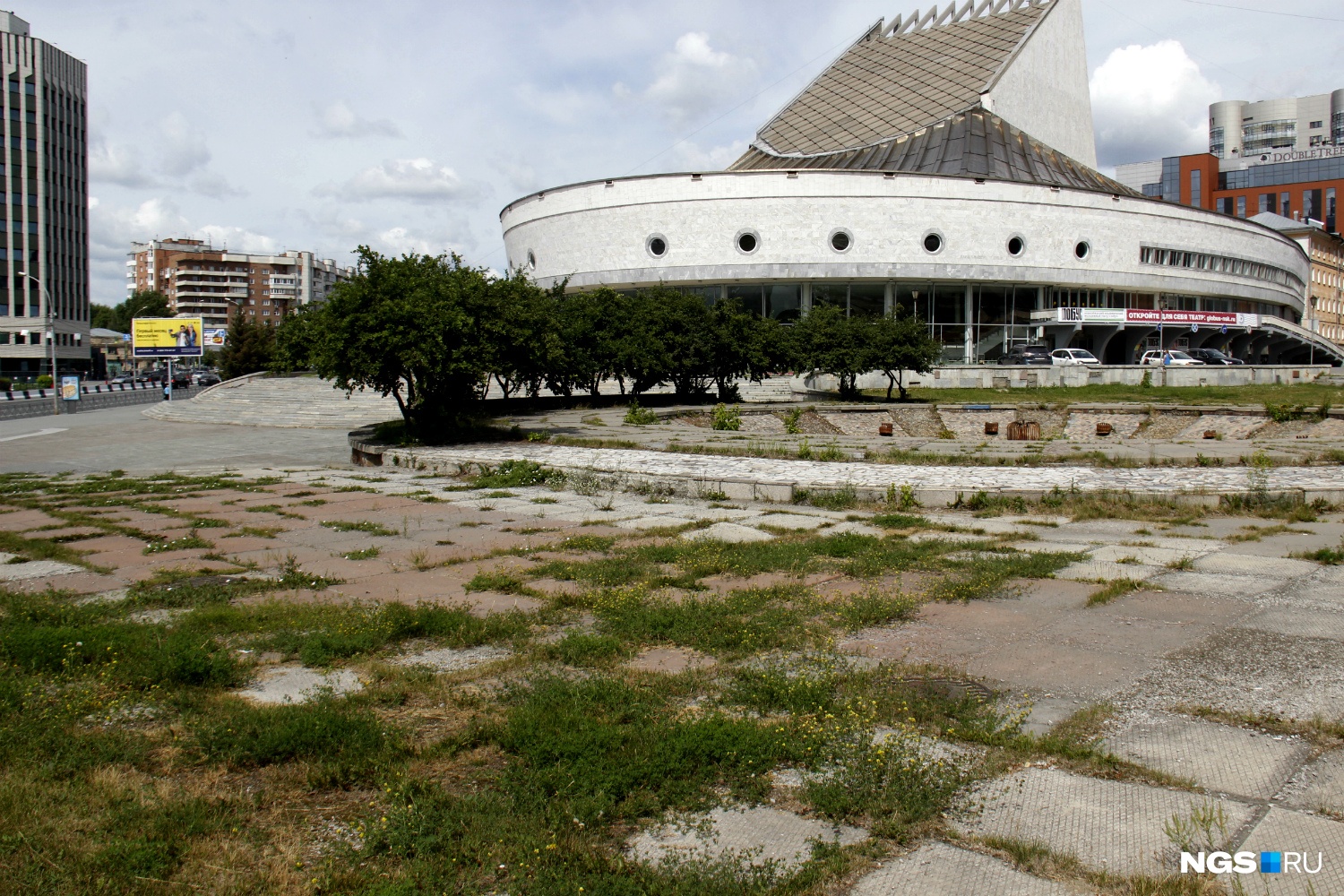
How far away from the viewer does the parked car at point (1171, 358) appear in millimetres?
38419

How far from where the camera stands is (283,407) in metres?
30.7

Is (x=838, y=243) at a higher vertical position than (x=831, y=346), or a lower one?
higher

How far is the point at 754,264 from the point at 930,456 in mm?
31859

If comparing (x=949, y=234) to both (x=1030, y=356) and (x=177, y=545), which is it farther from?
(x=177, y=545)

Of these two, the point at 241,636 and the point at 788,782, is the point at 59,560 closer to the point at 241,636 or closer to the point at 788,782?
the point at 241,636

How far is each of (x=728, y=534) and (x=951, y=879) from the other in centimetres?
568

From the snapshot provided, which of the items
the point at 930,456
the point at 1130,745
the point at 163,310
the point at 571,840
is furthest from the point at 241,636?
the point at 163,310

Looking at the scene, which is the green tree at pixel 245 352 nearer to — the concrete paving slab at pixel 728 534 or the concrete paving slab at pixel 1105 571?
the concrete paving slab at pixel 728 534

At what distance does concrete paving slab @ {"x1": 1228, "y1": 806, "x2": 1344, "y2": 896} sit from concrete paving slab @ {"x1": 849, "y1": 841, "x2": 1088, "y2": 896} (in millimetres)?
574

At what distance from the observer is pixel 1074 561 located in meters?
7.14

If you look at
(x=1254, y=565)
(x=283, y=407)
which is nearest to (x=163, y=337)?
(x=283, y=407)

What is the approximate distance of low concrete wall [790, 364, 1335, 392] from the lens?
34312mm

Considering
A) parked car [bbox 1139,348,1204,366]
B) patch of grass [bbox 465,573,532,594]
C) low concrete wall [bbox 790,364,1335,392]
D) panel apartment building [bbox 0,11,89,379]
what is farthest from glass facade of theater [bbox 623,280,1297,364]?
panel apartment building [bbox 0,11,89,379]

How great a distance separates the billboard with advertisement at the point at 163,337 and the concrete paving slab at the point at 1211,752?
6262cm
